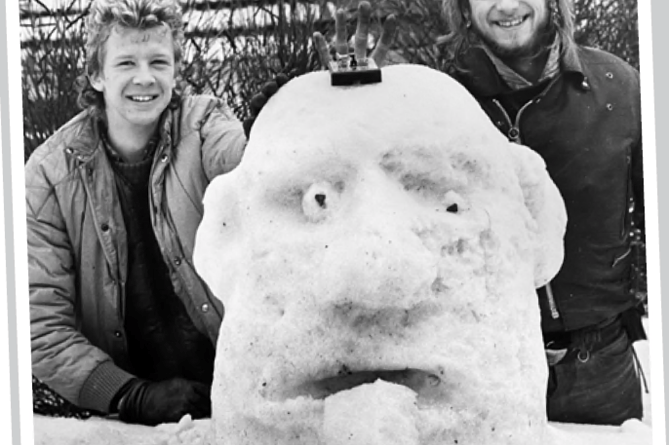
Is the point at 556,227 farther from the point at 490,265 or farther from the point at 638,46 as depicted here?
the point at 638,46

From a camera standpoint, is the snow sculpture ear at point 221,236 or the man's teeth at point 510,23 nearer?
the snow sculpture ear at point 221,236

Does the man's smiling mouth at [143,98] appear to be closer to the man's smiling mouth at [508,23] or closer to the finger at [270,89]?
the finger at [270,89]

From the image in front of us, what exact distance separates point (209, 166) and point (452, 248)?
2.79ft

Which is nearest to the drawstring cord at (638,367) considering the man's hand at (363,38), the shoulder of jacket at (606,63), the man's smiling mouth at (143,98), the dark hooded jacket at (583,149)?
the dark hooded jacket at (583,149)

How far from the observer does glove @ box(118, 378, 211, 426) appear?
2.75m

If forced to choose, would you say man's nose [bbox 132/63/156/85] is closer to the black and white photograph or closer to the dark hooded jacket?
the black and white photograph

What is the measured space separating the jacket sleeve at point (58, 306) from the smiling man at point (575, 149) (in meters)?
1.24

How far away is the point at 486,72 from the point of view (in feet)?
8.88

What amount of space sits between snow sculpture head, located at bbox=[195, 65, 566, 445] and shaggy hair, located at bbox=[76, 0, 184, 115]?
Answer: 55 centimetres

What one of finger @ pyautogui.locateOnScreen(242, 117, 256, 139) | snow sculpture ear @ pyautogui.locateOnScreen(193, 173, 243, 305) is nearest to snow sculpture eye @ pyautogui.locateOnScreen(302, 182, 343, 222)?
snow sculpture ear @ pyautogui.locateOnScreen(193, 173, 243, 305)

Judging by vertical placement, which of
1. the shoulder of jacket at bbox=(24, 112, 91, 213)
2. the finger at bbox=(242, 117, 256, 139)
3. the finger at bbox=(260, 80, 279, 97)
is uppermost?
the finger at bbox=(260, 80, 279, 97)

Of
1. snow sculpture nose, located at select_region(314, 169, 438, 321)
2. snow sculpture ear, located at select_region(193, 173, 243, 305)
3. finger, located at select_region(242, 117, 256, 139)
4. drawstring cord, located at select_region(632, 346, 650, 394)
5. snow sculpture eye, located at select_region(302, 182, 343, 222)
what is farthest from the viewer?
drawstring cord, located at select_region(632, 346, 650, 394)

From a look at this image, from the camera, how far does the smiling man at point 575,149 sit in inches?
105

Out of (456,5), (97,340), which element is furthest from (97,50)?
(456,5)
